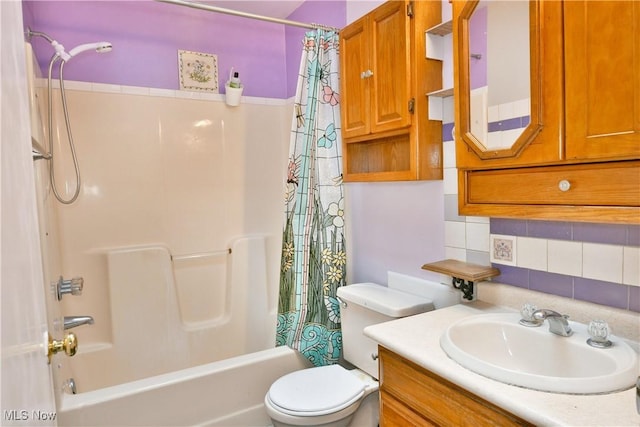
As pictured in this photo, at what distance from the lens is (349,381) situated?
5.80 feet

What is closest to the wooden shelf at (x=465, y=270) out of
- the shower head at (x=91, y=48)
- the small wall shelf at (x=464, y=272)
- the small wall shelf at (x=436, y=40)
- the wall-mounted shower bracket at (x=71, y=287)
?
the small wall shelf at (x=464, y=272)

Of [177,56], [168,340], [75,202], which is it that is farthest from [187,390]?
[177,56]

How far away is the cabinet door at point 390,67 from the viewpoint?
1576 millimetres

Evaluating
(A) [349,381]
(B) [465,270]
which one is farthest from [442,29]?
(A) [349,381]

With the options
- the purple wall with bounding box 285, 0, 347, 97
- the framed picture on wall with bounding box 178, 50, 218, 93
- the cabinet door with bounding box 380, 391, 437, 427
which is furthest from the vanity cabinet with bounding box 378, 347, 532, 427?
the framed picture on wall with bounding box 178, 50, 218, 93

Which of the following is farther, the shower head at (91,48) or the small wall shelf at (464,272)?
the shower head at (91,48)

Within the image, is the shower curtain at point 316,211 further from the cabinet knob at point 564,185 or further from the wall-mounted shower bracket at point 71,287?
the cabinet knob at point 564,185

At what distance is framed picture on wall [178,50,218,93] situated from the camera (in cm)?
250

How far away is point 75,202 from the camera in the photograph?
7.35ft

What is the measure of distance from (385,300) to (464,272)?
388 millimetres

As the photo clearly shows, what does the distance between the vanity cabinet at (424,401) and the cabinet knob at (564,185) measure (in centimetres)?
57

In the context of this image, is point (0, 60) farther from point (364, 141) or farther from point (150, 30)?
point (150, 30)

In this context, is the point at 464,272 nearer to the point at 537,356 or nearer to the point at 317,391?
the point at 537,356

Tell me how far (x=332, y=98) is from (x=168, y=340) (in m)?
1.65
